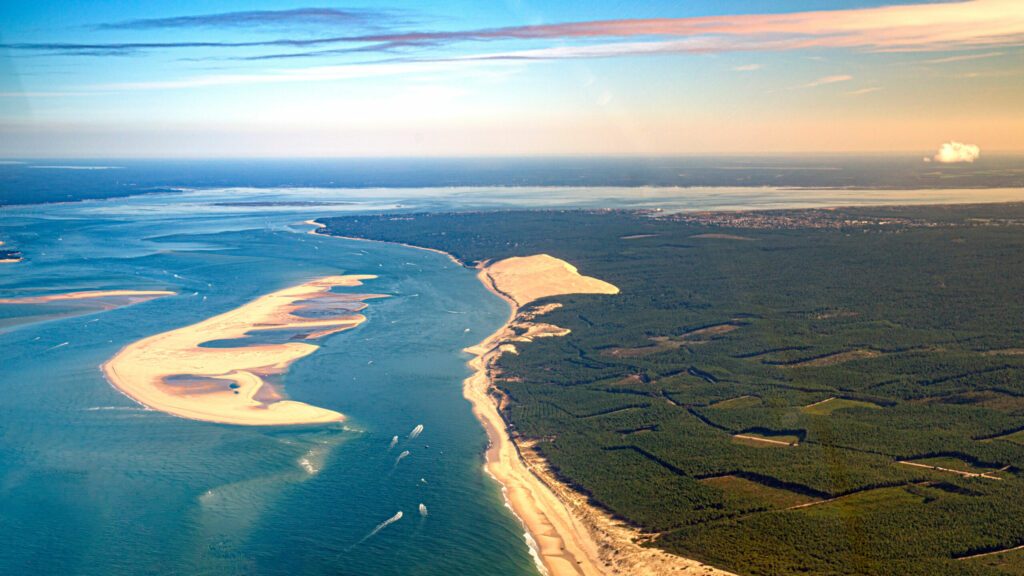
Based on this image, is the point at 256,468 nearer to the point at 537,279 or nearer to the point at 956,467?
the point at 956,467

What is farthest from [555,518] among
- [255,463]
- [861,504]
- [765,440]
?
[255,463]

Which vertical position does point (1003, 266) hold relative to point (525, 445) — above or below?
above

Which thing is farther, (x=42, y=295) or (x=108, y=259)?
(x=108, y=259)

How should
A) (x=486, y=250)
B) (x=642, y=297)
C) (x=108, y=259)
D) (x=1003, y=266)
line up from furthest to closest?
(x=486, y=250)
(x=108, y=259)
(x=1003, y=266)
(x=642, y=297)

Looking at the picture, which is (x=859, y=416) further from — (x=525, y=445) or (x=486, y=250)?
(x=486, y=250)

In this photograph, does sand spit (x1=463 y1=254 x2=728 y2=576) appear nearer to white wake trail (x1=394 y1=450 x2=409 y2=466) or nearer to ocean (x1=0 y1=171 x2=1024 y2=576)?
ocean (x1=0 y1=171 x2=1024 y2=576)

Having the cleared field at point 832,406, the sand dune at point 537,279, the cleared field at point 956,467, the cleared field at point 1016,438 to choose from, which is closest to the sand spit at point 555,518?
the cleared field at point 956,467

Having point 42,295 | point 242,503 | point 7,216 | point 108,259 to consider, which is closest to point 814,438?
point 242,503
